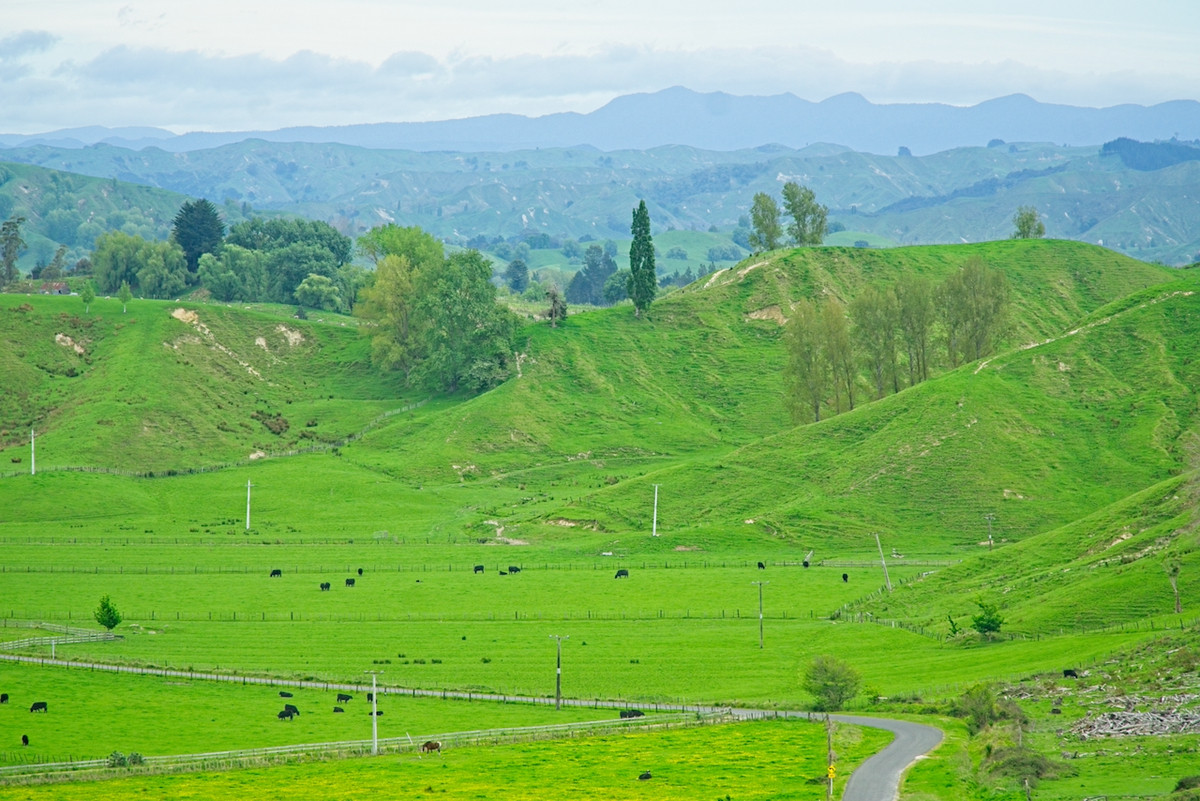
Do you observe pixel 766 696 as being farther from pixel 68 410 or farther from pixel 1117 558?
pixel 68 410

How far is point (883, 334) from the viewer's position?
18725 cm

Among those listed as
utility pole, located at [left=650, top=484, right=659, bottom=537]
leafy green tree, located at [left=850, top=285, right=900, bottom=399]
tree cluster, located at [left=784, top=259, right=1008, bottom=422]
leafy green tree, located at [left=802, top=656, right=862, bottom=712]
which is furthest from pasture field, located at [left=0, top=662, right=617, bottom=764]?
leafy green tree, located at [left=850, top=285, right=900, bottom=399]

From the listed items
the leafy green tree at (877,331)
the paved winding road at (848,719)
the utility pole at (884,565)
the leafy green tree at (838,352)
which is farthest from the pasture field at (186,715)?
the leafy green tree at (877,331)

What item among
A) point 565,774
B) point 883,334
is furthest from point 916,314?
point 565,774

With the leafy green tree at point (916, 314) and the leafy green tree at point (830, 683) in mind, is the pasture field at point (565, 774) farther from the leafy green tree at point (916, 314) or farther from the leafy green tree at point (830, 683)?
the leafy green tree at point (916, 314)

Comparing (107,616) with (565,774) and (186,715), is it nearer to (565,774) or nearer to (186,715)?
(186,715)

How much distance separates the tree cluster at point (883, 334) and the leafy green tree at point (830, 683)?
95.4 metres

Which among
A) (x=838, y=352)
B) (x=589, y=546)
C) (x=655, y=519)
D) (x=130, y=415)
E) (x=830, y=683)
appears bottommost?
(x=589, y=546)

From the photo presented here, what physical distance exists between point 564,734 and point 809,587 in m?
50.6

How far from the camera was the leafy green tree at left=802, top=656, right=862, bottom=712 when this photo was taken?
91562 mm

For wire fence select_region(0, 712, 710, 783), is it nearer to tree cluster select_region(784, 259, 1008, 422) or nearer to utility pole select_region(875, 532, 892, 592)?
utility pole select_region(875, 532, 892, 592)

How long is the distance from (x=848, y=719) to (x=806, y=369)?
10089cm

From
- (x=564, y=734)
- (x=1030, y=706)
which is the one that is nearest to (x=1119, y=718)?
(x=1030, y=706)

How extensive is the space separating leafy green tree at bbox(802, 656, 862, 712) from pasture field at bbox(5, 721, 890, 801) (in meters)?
6.02
